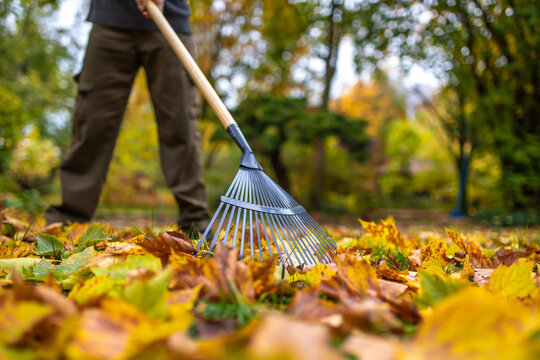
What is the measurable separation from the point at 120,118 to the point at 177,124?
0.32m

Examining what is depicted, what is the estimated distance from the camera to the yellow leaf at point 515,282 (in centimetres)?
69

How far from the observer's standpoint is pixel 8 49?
7.02 meters

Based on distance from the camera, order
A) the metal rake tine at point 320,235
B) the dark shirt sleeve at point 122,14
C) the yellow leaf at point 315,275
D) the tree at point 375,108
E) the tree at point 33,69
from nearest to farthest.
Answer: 1. the yellow leaf at point 315,275
2. the metal rake tine at point 320,235
3. the dark shirt sleeve at point 122,14
4. the tree at point 33,69
5. the tree at point 375,108

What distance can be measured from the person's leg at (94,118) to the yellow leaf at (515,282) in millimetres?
1792

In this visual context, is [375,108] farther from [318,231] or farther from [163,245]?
[163,245]

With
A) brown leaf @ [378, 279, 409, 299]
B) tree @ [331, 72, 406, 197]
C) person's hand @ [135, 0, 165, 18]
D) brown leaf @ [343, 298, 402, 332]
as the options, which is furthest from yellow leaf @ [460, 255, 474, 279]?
tree @ [331, 72, 406, 197]

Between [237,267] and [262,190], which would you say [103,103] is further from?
[237,267]

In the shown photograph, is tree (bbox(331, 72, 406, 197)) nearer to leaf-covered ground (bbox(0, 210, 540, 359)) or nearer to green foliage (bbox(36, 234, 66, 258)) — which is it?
green foliage (bbox(36, 234, 66, 258))

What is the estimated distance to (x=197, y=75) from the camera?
58.5 inches

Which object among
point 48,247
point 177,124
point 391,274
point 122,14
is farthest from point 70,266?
point 122,14

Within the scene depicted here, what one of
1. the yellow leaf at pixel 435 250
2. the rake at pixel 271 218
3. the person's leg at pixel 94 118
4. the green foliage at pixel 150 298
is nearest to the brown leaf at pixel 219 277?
the green foliage at pixel 150 298

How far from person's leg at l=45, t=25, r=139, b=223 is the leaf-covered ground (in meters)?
0.92

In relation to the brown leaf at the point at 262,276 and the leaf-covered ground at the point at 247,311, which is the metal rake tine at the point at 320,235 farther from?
the brown leaf at the point at 262,276

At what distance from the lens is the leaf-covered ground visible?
41 cm
